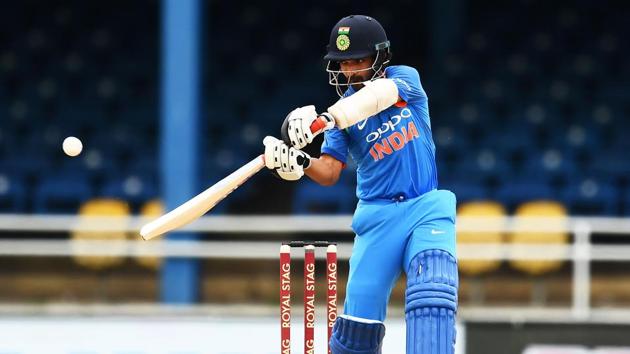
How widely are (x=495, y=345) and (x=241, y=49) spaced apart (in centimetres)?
590

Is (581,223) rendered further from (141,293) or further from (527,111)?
(141,293)

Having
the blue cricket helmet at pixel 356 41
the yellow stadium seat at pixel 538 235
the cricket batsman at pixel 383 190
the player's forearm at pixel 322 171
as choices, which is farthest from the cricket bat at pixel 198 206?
the yellow stadium seat at pixel 538 235

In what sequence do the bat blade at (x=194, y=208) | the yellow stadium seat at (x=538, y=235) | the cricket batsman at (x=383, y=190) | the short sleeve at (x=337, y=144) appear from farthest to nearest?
the yellow stadium seat at (x=538, y=235) < the short sleeve at (x=337, y=144) < the cricket batsman at (x=383, y=190) < the bat blade at (x=194, y=208)

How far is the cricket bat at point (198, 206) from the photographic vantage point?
4.97m

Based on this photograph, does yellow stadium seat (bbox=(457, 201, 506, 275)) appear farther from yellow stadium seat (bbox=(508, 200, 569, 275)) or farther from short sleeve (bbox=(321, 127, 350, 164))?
short sleeve (bbox=(321, 127, 350, 164))

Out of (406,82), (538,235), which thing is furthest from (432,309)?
(538,235)

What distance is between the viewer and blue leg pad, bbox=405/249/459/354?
16.9 ft

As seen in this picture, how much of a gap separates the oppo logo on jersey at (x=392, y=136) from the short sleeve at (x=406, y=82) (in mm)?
76

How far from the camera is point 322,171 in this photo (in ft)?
18.4

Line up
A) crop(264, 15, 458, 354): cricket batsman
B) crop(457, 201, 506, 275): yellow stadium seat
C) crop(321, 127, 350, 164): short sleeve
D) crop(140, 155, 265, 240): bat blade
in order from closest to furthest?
crop(140, 155, 265, 240): bat blade → crop(264, 15, 458, 354): cricket batsman → crop(321, 127, 350, 164): short sleeve → crop(457, 201, 506, 275): yellow stadium seat

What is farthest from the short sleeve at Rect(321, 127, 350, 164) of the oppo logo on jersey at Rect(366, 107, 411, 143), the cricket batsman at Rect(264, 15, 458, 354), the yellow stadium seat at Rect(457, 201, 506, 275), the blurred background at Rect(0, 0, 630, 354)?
the yellow stadium seat at Rect(457, 201, 506, 275)

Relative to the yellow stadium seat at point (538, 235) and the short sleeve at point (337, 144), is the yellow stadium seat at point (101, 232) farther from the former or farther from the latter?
the short sleeve at point (337, 144)

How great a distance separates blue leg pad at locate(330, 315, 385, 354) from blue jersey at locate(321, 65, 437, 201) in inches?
19.9

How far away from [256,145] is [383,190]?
6.82 meters
